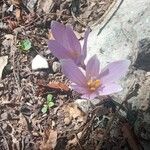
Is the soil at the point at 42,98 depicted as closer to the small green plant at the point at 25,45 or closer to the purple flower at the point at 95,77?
the small green plant at the point at 25,45

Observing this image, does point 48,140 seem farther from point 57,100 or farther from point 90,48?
point 90,48

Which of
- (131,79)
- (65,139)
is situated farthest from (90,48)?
(65,139)

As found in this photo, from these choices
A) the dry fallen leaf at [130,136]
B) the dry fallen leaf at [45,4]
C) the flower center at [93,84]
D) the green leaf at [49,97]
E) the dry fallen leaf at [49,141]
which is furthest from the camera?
the dry fallen leaf at [45,4]

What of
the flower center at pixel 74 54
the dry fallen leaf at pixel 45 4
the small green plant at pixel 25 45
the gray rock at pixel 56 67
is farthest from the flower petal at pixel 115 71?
the dry fallen leaf at pixel 45 4

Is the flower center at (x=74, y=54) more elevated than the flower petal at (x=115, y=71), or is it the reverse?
the flower center at (x=74, y=54)

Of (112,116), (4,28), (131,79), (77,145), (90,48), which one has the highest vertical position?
(4,28)

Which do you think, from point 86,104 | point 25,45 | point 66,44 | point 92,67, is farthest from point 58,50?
point 25,45

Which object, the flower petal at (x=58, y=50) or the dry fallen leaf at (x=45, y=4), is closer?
the flower petal at (x=58, y=50)
